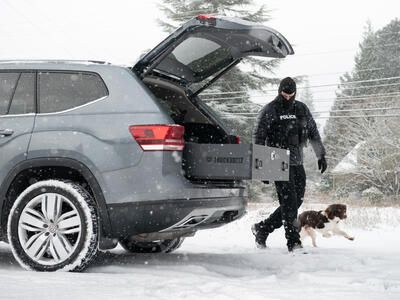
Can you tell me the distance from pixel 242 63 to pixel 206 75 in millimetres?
22212

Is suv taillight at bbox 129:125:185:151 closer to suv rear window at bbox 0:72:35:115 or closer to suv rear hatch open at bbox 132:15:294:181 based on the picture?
suv rear hatch open at bbox 132:15:294:181

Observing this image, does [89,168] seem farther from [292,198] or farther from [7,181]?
[292,198]

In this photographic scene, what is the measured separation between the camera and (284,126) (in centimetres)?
623

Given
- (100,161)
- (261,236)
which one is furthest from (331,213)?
(100,161)

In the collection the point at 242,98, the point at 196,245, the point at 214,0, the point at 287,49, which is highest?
the point at 214,0

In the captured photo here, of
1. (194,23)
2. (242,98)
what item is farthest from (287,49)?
(242,98)

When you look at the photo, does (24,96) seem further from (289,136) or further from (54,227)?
(289,136)

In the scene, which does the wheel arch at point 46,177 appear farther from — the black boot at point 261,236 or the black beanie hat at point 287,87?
the black boot at point 261,236

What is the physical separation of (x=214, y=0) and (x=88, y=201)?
80.3ft

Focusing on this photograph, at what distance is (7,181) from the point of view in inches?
186

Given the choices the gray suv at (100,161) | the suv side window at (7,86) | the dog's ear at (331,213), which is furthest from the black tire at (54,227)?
the dog's ear at (331,213)

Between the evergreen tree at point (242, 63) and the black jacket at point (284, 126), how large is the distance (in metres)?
20.9

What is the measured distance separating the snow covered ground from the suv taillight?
0.96 metres

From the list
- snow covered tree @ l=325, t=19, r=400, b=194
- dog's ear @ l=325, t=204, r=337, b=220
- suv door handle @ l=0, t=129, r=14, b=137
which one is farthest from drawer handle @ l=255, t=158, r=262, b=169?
snow covered tree @ l=325, t=19, r=400, b=194
